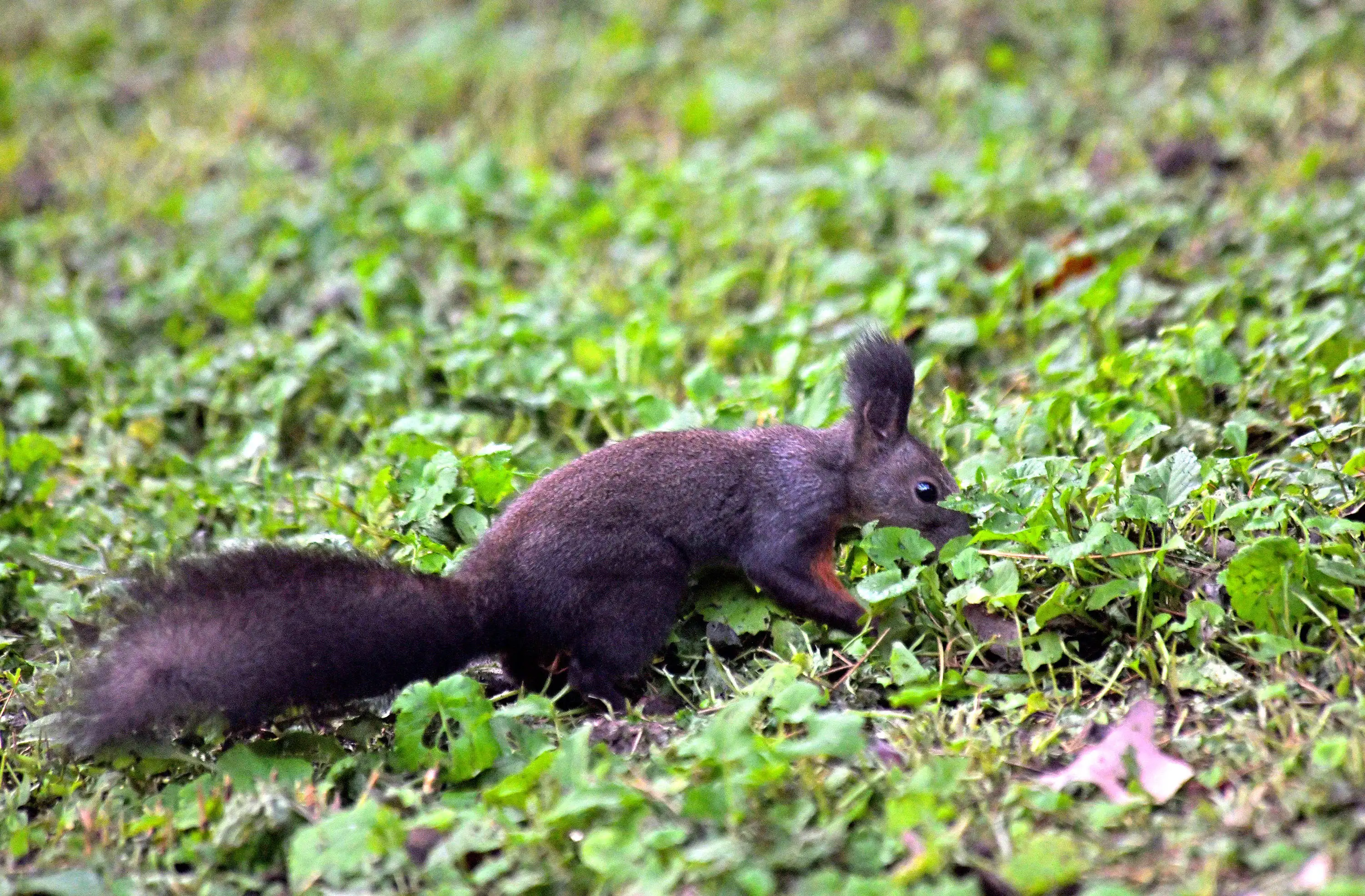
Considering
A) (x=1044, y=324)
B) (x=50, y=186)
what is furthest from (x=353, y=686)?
(x=50, y=186)

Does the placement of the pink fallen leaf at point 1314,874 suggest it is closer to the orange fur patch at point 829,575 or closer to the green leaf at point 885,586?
the green leaf at point 885,586

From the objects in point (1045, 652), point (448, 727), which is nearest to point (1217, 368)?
point (1045, 652)

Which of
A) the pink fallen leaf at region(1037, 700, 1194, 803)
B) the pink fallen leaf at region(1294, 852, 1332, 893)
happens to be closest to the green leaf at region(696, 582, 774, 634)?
the pink fallen leaf at region(1037, 700, 1194, 803)

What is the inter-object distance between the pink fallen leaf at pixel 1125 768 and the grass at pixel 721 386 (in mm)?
37

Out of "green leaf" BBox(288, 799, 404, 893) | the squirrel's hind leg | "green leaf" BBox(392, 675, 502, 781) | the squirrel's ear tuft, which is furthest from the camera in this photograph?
the squirrel's ear tuft

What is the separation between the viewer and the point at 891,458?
397 centimetres

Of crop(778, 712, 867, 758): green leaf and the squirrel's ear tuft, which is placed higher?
the squirrel's ear tuft

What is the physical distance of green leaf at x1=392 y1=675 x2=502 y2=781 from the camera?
124 inches

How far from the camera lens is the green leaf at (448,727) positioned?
3148mm

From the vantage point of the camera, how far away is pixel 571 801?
2.74 meters

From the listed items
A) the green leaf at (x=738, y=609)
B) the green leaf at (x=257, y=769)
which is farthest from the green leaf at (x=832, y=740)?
the green leaf at (x=257, y=769)

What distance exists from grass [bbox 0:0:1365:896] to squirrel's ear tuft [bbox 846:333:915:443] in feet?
1.11

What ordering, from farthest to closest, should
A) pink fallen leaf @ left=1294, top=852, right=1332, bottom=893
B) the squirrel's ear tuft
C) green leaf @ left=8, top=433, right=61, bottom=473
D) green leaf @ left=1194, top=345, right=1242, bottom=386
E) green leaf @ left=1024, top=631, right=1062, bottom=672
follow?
green leaf @ left=8, top=433, right=61, bottom=473, green leaf @ left=1194, top=345, right=1242, bottom=386, the squirrel's ear tuft, green leaf @ left=1024, top=631, right=1062, bottom=672, pink fallen leaf @ left=1294, top=852, right=1332, bottom=893

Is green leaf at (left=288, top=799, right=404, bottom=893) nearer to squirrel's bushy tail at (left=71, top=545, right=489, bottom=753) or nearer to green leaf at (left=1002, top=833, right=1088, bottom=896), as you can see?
squirrel's bushy tail at (left=71, top=545, right=489, bottom=753)
